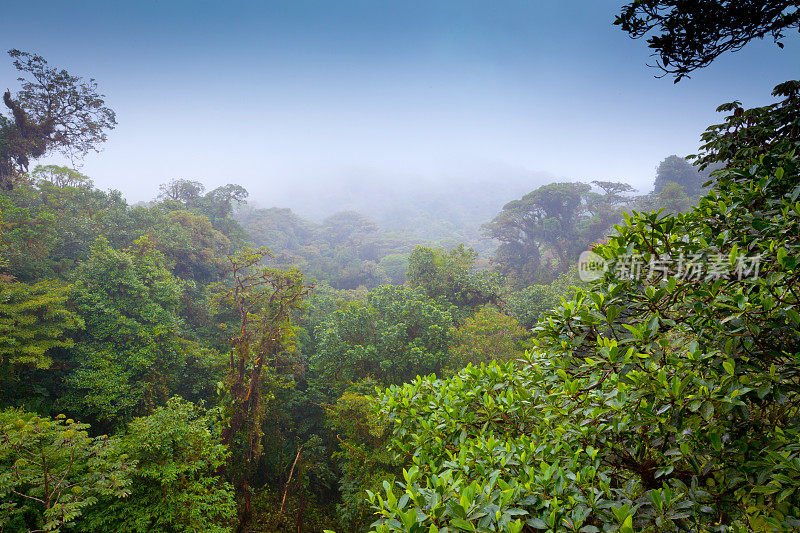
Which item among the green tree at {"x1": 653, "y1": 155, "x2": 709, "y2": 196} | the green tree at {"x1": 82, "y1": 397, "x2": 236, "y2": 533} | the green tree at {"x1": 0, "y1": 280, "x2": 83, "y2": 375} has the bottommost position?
the green tree at {"x1": 82, "y1": 397, "x2": 236, "y2": 533}

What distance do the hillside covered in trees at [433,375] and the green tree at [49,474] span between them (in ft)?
0.12

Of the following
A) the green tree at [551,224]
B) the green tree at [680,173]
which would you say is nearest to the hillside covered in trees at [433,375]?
the green tree at [551,224]

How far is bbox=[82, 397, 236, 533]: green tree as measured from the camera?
177 inches

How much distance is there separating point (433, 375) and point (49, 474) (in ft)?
17.2

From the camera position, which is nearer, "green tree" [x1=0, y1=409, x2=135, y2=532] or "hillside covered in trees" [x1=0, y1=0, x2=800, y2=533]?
"hillside covered in trees" [x1=0, y1=0, x2=800, y2=533]

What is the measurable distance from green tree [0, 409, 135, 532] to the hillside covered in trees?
0.12 ft

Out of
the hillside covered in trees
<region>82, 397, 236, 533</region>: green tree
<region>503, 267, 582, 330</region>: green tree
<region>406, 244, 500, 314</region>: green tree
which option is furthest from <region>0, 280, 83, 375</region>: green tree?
<region>503, 267, 582, 330</region>: green tree

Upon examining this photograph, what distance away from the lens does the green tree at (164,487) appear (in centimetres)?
451

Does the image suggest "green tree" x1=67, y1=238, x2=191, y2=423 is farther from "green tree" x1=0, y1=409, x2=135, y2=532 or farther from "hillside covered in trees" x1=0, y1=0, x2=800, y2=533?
"green tree" x1=0, y1=409, x2=135, y2=532

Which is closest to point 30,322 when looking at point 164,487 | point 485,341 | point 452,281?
point 164,487

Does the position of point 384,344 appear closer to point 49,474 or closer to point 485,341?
point 485,341

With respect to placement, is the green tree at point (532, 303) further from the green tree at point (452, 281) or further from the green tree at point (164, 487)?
the green tree at point (164, 487)

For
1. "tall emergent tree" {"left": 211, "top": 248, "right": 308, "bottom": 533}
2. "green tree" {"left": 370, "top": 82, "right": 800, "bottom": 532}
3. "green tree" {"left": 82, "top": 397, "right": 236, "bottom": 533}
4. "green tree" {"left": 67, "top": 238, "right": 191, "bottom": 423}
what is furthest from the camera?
"green tree" {"left": 67, "top": 238, "right": 191, "bottom": 423}

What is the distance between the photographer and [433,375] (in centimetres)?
278
